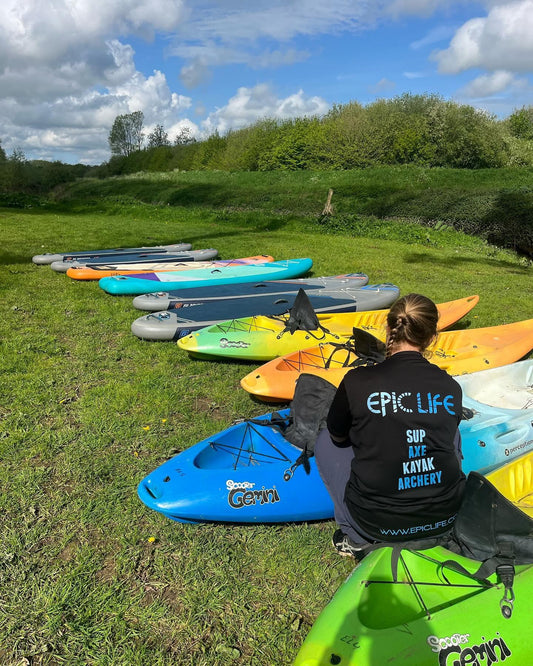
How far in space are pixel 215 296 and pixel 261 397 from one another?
344 cm

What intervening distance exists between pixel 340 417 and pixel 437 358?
11.1 feet

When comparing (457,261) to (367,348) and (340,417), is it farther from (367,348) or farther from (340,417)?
(340,417)

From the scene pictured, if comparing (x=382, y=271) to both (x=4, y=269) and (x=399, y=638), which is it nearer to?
(x=4, y=269)

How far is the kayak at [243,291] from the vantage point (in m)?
7.62

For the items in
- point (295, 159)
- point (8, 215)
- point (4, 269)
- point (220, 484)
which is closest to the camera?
point (220, 484)

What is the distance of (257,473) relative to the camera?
3.32m

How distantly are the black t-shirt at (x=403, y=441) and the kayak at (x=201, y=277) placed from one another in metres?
6.73

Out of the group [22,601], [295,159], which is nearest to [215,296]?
[22,601]

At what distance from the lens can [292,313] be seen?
6.07 meters

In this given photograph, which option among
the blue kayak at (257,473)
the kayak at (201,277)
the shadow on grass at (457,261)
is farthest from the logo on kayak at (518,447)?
the shadow on grass at (457,261)

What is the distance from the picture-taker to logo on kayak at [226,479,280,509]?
3.20 meters

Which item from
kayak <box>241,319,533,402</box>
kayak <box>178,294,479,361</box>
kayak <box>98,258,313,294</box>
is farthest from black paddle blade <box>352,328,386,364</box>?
kayak <box>98,258,313,294</box>

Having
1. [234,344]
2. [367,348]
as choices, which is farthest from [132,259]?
[367,348]

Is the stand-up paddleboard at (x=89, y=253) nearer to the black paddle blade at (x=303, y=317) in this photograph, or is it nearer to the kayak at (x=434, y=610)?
the black paddle blade at (x=303, y=317)
